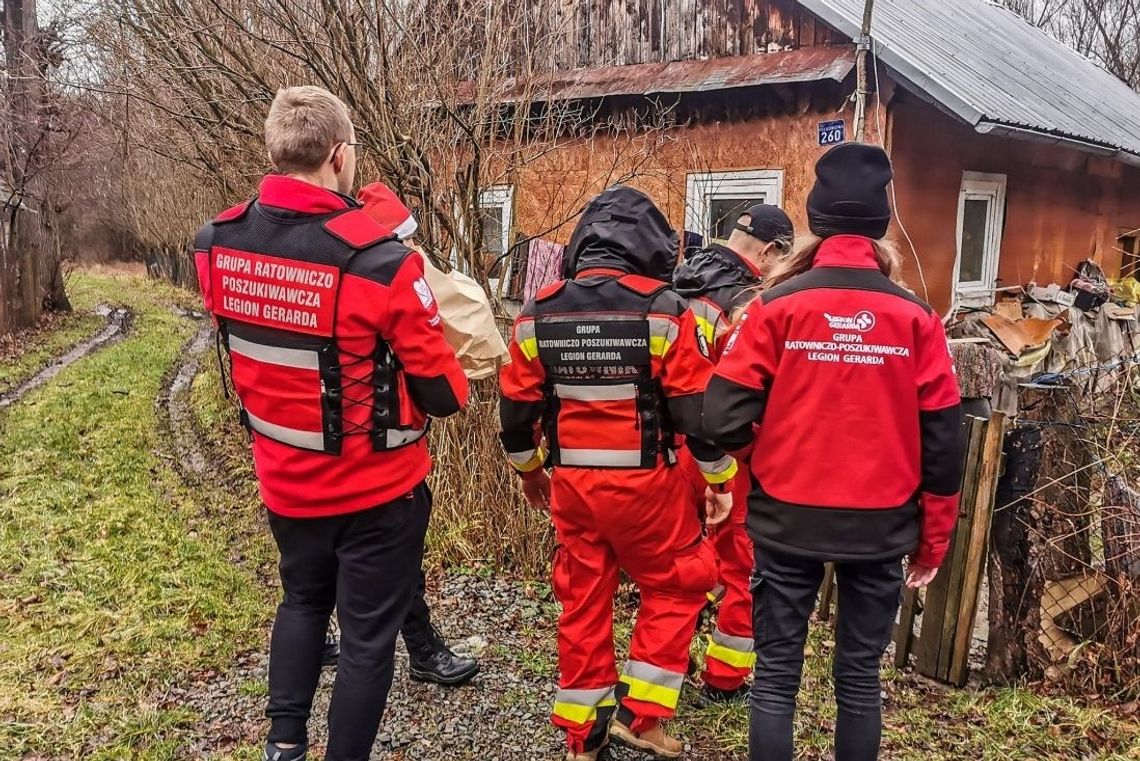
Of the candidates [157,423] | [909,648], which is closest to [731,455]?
[909,648]

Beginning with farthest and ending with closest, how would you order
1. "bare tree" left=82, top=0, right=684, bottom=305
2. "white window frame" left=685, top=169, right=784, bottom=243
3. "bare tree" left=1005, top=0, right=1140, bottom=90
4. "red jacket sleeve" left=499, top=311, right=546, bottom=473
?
1. "bare tree" left=1005, top=0, right=1140, bottom=90
2. "white window frame" left=685, top=169, right=784, bottom=243
3. "bare tree" left=82, top=0, right=684, bottom=305
4. "red jacket sleeve" left=499, top=311, right=546, bottom=473

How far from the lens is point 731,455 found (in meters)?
2.90

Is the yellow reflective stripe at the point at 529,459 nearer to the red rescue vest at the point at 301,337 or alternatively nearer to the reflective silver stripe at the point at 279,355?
the red rescue vest at the point at 301,337

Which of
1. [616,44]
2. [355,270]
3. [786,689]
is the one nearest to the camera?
[355,270]

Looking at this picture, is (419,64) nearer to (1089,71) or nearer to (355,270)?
(355,270)

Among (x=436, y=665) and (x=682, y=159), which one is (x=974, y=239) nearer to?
(x=682, y=159)

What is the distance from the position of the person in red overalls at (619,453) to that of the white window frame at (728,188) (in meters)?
5.02

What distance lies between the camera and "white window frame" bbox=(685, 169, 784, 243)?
7932 millimetres

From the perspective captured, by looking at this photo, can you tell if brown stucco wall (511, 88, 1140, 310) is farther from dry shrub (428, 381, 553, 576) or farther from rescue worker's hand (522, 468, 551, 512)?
rescue worker's hand (522, 468, 551, 512)

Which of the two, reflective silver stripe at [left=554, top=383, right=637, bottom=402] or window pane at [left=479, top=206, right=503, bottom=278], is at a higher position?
window pane at [left=479, top=206, right=503, bottom=278]

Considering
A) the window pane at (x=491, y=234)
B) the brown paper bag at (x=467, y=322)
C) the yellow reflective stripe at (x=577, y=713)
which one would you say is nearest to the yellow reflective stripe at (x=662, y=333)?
the brown paper bag at (x=467, y=322)

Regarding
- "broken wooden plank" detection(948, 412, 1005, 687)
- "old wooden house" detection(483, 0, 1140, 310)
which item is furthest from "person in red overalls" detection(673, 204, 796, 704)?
"old wooden house" detection(483, 0, 1140, 310)

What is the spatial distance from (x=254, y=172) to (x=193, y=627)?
4.05 meters

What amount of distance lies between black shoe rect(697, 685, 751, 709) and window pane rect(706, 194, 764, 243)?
17.7ft
